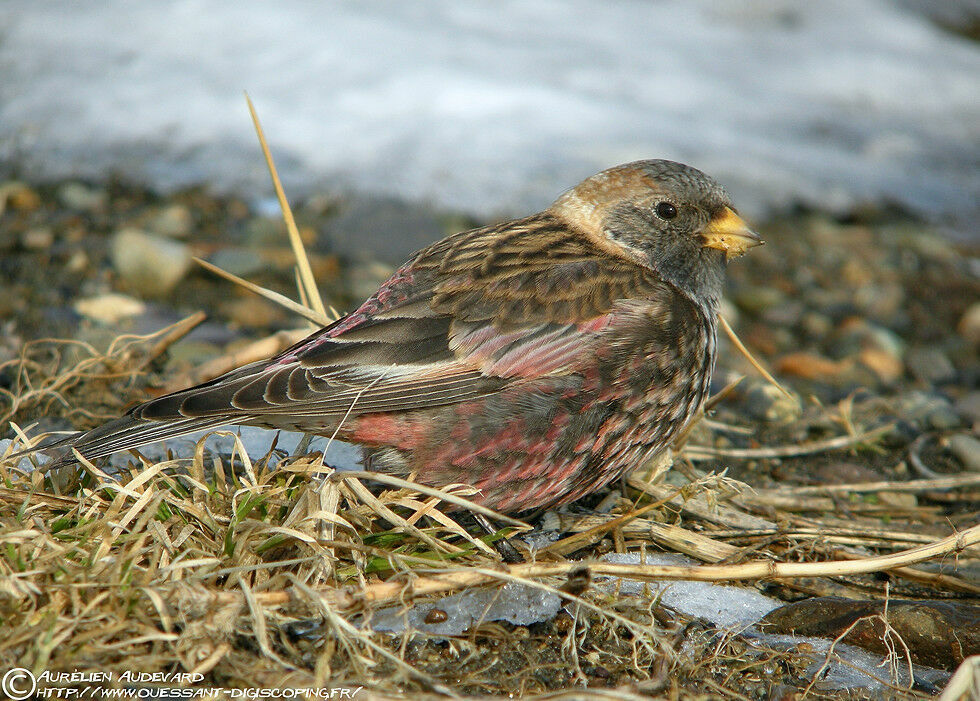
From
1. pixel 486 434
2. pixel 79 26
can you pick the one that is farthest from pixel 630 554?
pixel 79 26

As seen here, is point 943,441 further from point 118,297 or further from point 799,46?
point 799,46

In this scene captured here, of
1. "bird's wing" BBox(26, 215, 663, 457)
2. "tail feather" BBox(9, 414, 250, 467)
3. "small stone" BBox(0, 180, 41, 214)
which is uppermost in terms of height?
"bird's wing" BBox(26, 215, 663, 457)

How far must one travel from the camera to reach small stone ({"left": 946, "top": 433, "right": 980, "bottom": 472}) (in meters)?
4.02

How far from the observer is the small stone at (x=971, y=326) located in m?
5.51

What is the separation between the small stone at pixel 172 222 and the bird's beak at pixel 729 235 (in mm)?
3384

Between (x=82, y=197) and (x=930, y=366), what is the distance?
5012 mm

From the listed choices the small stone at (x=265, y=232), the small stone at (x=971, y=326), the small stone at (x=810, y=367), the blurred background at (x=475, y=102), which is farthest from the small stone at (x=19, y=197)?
the small stone at (x=971, y=326)

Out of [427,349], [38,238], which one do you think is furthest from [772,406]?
[38,238]

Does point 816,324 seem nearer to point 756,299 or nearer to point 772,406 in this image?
point 756,299

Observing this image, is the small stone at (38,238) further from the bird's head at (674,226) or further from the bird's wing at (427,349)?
the bird's head at (674,226)

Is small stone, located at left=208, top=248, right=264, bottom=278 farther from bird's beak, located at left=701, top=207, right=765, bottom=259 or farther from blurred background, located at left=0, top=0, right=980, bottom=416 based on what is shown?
bird's beak, located at left=701, top=207, right=765, bottom=259

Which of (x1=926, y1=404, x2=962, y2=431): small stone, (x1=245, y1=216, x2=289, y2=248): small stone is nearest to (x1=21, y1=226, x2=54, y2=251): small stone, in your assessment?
(x1=245, y1=216, x2=289, y2=248): small stone

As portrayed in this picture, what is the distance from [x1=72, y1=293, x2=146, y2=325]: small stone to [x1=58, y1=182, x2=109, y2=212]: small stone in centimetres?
127

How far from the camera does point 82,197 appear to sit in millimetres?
5906
